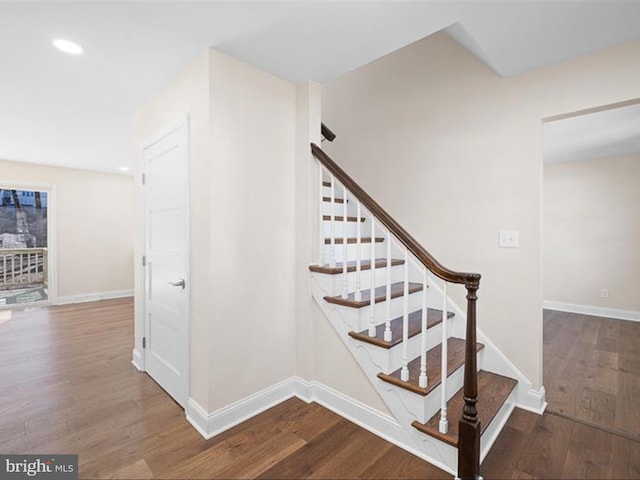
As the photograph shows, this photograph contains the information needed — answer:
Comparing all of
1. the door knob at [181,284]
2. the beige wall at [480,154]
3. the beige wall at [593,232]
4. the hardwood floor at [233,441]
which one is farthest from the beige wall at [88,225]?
the beige wall at [593,232]

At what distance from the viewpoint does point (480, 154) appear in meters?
2.35

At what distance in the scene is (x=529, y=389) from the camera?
→ 7.00 feet

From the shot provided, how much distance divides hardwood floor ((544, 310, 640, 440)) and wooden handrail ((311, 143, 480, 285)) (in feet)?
4.71

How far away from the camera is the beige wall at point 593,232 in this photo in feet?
14.0

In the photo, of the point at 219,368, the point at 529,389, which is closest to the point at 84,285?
the point at 219,368

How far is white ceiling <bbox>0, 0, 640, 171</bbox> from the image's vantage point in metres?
1.53

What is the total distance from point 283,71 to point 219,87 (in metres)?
0.49

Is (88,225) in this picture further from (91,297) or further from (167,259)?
(167,259)

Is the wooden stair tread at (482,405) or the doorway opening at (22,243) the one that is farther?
the doorway opening at (22,243)

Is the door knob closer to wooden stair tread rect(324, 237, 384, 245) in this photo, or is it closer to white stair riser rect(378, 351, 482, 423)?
wooden stair tread rect(324, 237, 384, 245)

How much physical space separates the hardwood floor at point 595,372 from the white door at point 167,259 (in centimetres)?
260

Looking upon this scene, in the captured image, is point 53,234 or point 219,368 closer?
point 219,368

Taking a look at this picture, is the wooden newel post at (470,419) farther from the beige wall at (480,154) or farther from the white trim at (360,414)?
the beige wall at (480,154)

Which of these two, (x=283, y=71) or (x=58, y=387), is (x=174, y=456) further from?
(x=283, y=71)
